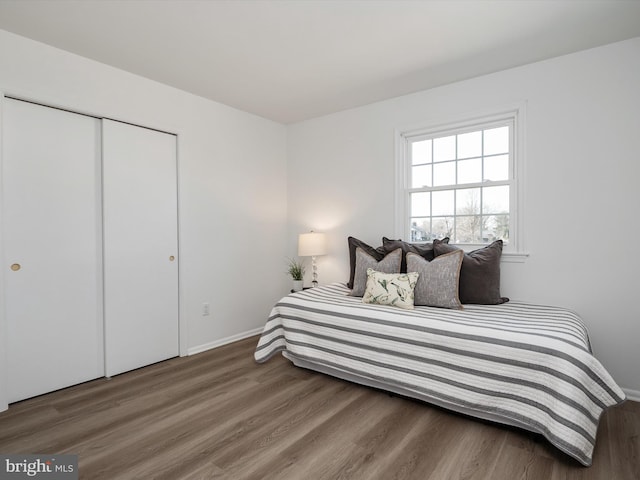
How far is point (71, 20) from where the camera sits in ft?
7.55

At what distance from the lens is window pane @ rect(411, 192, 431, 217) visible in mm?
3543

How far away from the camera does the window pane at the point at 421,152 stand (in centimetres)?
356

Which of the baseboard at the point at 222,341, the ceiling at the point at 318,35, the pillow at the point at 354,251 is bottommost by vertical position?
the baseboard at the point at 222,341

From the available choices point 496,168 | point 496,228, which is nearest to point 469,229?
point 496,228

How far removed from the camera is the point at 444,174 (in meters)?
3.46

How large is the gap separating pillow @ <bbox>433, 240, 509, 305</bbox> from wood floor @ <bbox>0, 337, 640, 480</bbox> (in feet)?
3.05

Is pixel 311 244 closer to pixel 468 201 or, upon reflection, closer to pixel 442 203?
pixel 442 203

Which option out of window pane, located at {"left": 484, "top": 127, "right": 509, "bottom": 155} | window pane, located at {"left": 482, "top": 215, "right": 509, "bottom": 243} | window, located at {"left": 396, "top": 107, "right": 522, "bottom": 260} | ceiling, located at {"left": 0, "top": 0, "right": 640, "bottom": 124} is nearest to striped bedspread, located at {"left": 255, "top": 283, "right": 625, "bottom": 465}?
window pane, located at {"left": 482, "top": 215, "right": 509, "bottom": 243}

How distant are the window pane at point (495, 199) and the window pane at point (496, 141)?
32 cm

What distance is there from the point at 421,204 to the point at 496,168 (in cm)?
73

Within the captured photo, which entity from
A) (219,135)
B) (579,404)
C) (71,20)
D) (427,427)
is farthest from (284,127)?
(579,404)

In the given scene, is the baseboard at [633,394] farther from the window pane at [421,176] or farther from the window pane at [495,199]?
the window pane at [421,176]

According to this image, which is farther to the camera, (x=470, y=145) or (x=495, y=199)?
(x=470, y=145)

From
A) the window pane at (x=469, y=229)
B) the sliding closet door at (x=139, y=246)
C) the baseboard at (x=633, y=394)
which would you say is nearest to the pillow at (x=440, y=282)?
the window pane at (x=469, y=229)
